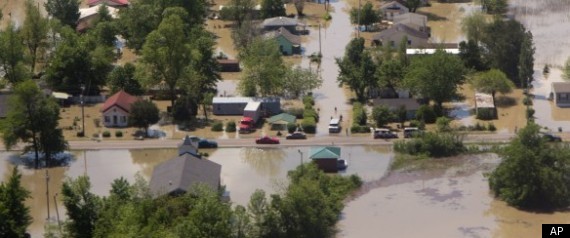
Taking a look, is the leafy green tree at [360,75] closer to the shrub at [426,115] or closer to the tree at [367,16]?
the shrub at [426,115]

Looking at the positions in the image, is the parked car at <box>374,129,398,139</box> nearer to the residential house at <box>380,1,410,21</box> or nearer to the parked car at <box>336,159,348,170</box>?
the parked car at <box>336,159,348,170</box>

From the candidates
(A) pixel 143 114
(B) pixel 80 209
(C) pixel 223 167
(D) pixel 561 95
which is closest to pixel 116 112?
(A) pixel 143 114

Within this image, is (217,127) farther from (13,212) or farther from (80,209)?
(13,212)

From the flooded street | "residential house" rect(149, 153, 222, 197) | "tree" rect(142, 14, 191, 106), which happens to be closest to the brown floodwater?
"residential house" rect(149, 153, 222, 197)

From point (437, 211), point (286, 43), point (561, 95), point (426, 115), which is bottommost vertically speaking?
point (437, 211)

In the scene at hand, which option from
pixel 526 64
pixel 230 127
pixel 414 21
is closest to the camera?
pixel 230 127

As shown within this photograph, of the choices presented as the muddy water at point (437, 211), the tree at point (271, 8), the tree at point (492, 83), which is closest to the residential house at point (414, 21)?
the tree at point (271, 8)
